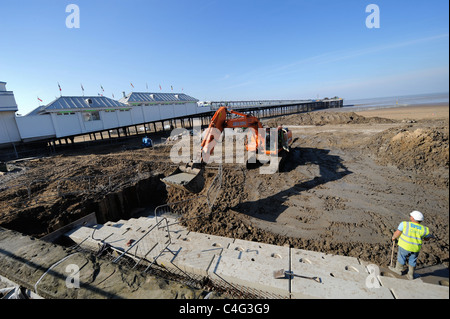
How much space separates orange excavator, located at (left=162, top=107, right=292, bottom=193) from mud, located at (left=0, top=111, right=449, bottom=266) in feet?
4.20

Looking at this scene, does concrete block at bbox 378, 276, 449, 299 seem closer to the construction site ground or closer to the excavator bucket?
the construction site ground

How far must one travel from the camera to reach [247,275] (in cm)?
505

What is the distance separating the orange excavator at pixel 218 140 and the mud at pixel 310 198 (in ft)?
4.20

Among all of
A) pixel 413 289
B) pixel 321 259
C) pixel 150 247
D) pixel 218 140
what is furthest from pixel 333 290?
pixel 218 140

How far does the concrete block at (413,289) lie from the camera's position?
3.78 m

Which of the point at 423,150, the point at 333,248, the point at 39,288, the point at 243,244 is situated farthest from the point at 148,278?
the point at 423,150

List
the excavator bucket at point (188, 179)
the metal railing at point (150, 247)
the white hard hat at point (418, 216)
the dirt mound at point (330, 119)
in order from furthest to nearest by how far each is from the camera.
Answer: the dirt mound at point (330, 119) → the excavator bucket at point (188, 179) → the metal railing at point (150, 247) → the white hard hat at point (418, 216)

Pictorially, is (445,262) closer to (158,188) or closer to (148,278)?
(148,278)

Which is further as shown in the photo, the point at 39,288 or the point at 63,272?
the point at 63,272

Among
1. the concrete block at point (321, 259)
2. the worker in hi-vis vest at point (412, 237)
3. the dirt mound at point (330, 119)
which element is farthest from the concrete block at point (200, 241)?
the dirt mound at point (330, 119)

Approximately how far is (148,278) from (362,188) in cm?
1096

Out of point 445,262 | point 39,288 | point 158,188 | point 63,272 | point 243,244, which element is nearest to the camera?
point 39,288

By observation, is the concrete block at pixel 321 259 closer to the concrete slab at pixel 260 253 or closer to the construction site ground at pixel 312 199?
the concrete slab at pixel 260 253

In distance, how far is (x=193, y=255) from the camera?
19.7ft
